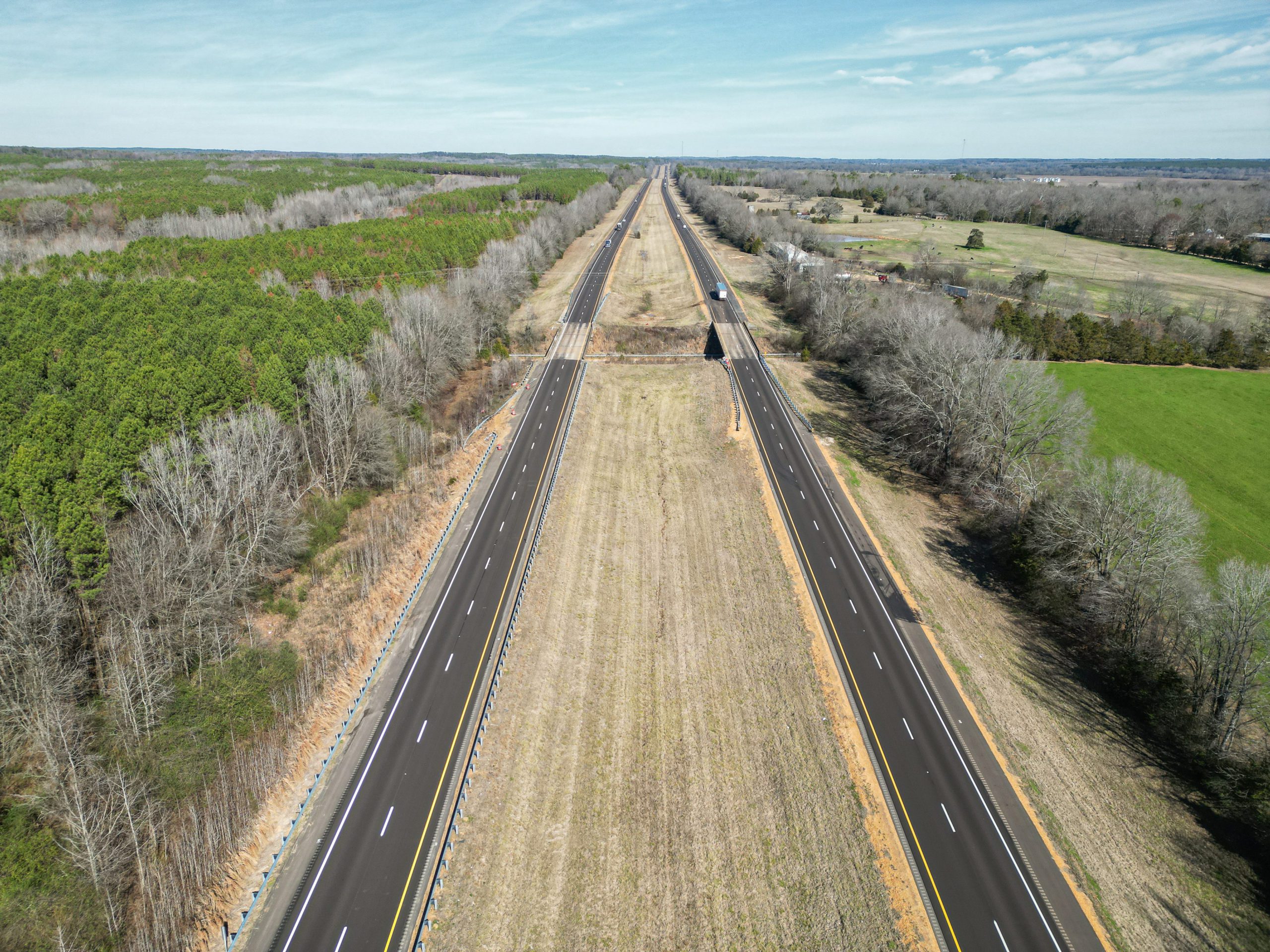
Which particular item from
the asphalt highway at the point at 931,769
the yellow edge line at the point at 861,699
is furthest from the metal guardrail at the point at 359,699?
the yellow edge line at the point at 861,699

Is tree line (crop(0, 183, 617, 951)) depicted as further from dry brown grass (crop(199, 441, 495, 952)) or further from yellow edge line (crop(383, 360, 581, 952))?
yellow edge line (crop(383, 360, 581, 952))

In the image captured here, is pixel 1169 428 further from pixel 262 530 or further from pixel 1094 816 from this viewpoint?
pixel 262 530

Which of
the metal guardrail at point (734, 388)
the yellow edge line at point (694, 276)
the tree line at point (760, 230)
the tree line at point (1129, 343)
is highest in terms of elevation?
the tree line at point (760, 230)

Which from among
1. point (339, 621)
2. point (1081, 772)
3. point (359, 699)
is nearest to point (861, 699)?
point (1081, 772)

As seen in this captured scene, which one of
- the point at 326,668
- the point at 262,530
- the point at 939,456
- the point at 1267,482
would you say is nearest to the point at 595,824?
the point at 326,668

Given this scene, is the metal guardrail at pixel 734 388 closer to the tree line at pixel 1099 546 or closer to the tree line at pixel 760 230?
the tree line at pixel 1099 546

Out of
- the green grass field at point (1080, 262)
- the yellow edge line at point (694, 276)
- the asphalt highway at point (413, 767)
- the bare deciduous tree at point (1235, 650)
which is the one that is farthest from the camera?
the green grass field at point (1080, 262)
